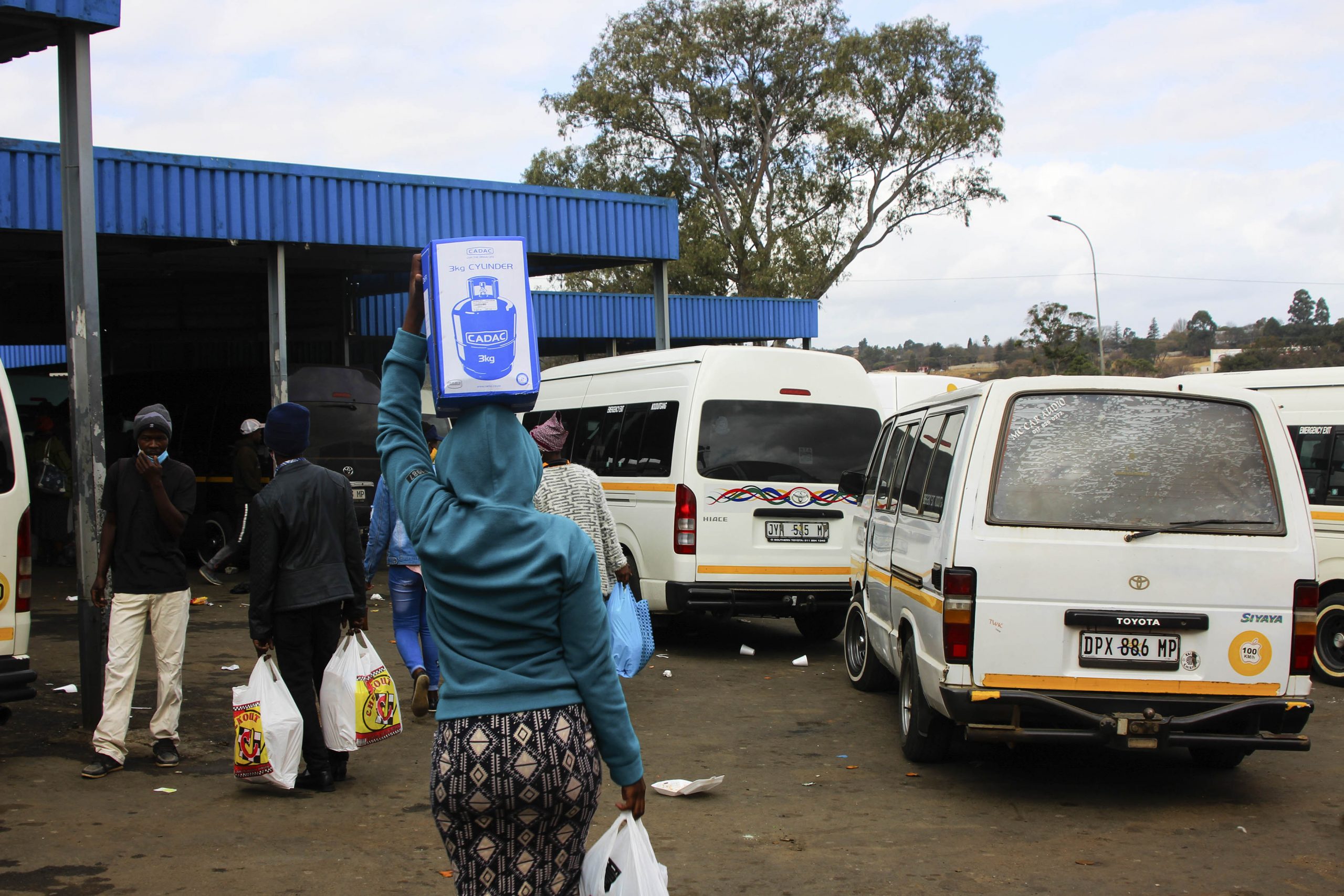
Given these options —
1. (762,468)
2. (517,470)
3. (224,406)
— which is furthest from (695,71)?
(517,470)

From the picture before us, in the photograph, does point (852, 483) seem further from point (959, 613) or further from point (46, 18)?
point (46, 18)

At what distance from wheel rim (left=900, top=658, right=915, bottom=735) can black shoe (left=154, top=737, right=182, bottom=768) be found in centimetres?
393

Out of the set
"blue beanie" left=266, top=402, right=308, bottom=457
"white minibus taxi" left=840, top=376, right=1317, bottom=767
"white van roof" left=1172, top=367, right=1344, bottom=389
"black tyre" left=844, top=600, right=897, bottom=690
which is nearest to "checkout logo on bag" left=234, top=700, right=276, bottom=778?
"blue beanie" left=266, top=402, right=308, bottom=457

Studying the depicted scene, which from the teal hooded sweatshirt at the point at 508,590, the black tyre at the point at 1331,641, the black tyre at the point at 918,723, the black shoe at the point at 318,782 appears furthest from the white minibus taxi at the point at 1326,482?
the teal hooded sweatshirt at the point at 508,590

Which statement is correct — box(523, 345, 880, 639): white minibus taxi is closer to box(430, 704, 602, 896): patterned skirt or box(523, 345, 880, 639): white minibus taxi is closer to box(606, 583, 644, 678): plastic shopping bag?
box(606, 583, 644, 678): plastic shopping bag

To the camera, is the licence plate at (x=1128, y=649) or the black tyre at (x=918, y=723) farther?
the black tyre at (x=918, y=723)

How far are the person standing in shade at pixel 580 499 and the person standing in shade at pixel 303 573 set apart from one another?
1.66 m

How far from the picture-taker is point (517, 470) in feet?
8.95

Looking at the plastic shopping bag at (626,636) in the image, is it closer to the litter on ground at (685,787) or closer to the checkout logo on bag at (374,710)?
the litter on ground at (685,787)

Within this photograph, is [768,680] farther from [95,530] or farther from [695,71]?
[695,71]

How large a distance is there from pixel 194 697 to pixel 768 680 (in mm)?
4058

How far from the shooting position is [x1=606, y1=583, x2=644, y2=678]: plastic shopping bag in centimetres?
684

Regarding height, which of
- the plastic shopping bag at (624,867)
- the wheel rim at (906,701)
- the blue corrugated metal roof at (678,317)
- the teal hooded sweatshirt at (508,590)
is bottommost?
the wheel rim at (906,701)

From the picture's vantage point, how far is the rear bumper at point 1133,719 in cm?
561
